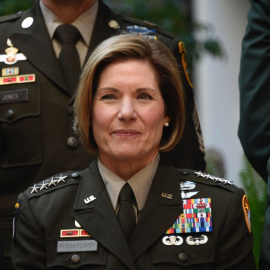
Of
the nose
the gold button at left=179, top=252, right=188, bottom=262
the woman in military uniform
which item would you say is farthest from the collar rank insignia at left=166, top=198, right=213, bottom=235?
the nose

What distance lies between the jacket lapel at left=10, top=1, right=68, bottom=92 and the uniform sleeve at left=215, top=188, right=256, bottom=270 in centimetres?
124

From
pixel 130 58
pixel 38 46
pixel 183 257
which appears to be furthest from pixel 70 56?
pixel 183 257

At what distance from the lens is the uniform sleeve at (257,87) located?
5742 mm

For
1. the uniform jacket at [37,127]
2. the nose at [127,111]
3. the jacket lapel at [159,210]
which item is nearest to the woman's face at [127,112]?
the nose at [127,111]

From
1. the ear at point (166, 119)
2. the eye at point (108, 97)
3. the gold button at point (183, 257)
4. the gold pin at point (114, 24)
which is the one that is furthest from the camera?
the gold pin at point (114, 24)

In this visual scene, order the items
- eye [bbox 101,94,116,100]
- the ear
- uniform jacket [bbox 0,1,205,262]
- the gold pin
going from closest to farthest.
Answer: eye [bbox 101,94,116,100]
the ear
uniform jacket [bbox 0,1,205,262]
the gold pin

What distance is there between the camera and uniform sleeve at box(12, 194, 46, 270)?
4902 millimetres

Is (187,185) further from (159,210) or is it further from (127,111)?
(127,111)

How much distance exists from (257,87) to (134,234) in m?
1.23

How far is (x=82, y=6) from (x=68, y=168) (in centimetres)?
83

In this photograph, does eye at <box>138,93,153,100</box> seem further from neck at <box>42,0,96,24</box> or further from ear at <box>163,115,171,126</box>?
neck at <box>42,0,96,24</box>

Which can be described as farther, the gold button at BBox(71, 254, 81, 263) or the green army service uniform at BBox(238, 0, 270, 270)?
the green army service uniform at BBox(238, 0, 270, 270)

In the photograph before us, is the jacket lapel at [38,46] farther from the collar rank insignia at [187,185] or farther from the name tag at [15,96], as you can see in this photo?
the collar rank insignia at [187,185]

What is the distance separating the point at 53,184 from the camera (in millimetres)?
5102
